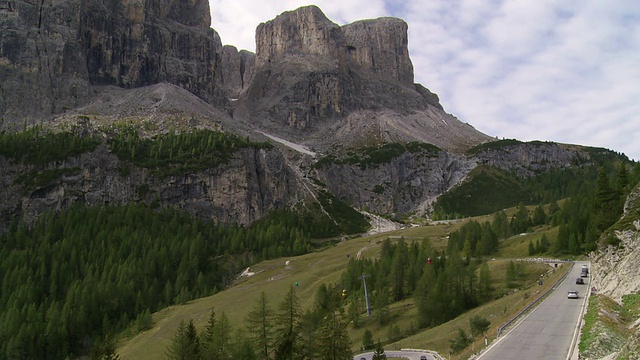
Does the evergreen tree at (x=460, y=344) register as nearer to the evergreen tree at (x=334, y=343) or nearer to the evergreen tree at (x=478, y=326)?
the evergreen tree at (x=478, y=326)

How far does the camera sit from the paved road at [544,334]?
3622 centimetres

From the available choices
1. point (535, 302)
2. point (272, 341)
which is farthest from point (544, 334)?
point (272, 341)

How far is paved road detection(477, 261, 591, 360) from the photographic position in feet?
119

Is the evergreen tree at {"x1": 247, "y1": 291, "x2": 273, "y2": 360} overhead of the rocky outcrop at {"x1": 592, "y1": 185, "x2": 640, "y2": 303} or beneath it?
beneath

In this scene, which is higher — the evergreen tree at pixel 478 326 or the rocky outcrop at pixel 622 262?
the rocky outcrop at pixel 622 262

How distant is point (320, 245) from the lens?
19325 cm

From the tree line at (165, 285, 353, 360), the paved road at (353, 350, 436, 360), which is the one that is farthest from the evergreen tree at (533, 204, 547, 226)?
the tree line at (165, 285, 353, 360)

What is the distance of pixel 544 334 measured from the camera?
134 ft

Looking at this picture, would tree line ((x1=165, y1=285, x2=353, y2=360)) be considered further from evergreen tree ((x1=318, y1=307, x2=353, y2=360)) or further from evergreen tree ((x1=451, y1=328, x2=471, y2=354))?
evergreen tree ((x1=451, y1=328, x2=471, y2=354))

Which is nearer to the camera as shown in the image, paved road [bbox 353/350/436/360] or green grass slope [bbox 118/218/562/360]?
paved road [bbox 353/350/436/360]

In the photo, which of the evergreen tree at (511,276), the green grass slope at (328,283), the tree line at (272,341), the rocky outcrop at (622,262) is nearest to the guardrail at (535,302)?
the green grass slope at (328,283)

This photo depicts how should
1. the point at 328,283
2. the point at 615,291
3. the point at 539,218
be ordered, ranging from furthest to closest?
the point at 539,218, the point at 328,283, the point at 615,291

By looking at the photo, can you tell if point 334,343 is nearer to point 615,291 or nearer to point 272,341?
point 272,341

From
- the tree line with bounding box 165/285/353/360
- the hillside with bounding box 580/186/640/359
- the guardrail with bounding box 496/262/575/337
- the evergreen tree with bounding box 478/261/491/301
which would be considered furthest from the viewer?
the evergreen tree with bounding box 478/261/491/301
